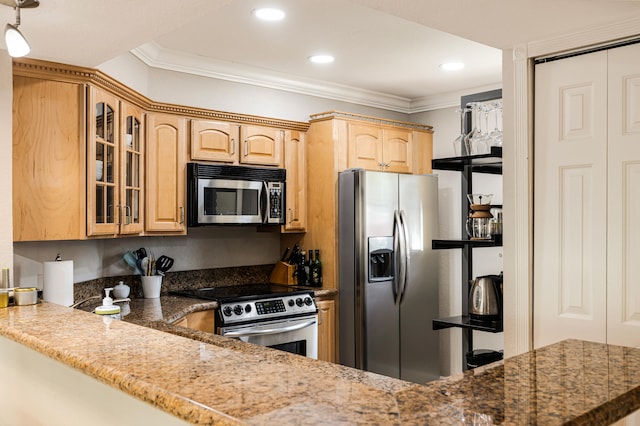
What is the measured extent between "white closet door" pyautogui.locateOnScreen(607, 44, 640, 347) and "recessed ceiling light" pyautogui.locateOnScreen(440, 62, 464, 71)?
2115mm

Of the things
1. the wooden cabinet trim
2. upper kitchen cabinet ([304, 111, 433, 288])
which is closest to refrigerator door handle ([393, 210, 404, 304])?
upper kitchen cabinet ([304, 111, 433, 288])

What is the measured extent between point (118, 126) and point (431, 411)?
2.93 metres

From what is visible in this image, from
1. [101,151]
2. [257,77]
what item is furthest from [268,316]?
[257,77]

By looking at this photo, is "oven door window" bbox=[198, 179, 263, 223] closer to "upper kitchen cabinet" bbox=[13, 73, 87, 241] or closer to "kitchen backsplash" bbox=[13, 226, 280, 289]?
"kitchen backsplash" bbox=[13, 226, 280, 289]

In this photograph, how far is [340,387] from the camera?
Result: 44.2 inches

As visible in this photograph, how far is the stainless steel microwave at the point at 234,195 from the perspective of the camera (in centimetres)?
407

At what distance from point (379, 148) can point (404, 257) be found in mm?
928

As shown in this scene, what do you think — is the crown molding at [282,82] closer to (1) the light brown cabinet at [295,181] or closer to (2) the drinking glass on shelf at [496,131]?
(1) the light brown cabinet at [295,181]

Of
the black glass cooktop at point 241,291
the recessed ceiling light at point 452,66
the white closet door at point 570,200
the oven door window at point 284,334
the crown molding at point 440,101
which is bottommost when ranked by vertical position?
the oven door window at point 284,334

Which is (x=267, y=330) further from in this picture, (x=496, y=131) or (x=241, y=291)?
(x=496, y=131)

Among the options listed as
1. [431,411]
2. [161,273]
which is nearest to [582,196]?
[431,411]

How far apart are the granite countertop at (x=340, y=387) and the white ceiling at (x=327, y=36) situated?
4.01 feet

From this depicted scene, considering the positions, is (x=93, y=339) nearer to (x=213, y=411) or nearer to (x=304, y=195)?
(x=213, y=411)

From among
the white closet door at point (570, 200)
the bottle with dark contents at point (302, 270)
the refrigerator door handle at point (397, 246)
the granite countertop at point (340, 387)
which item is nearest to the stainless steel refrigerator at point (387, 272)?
the refrigerator door handle at point (397, 246)
